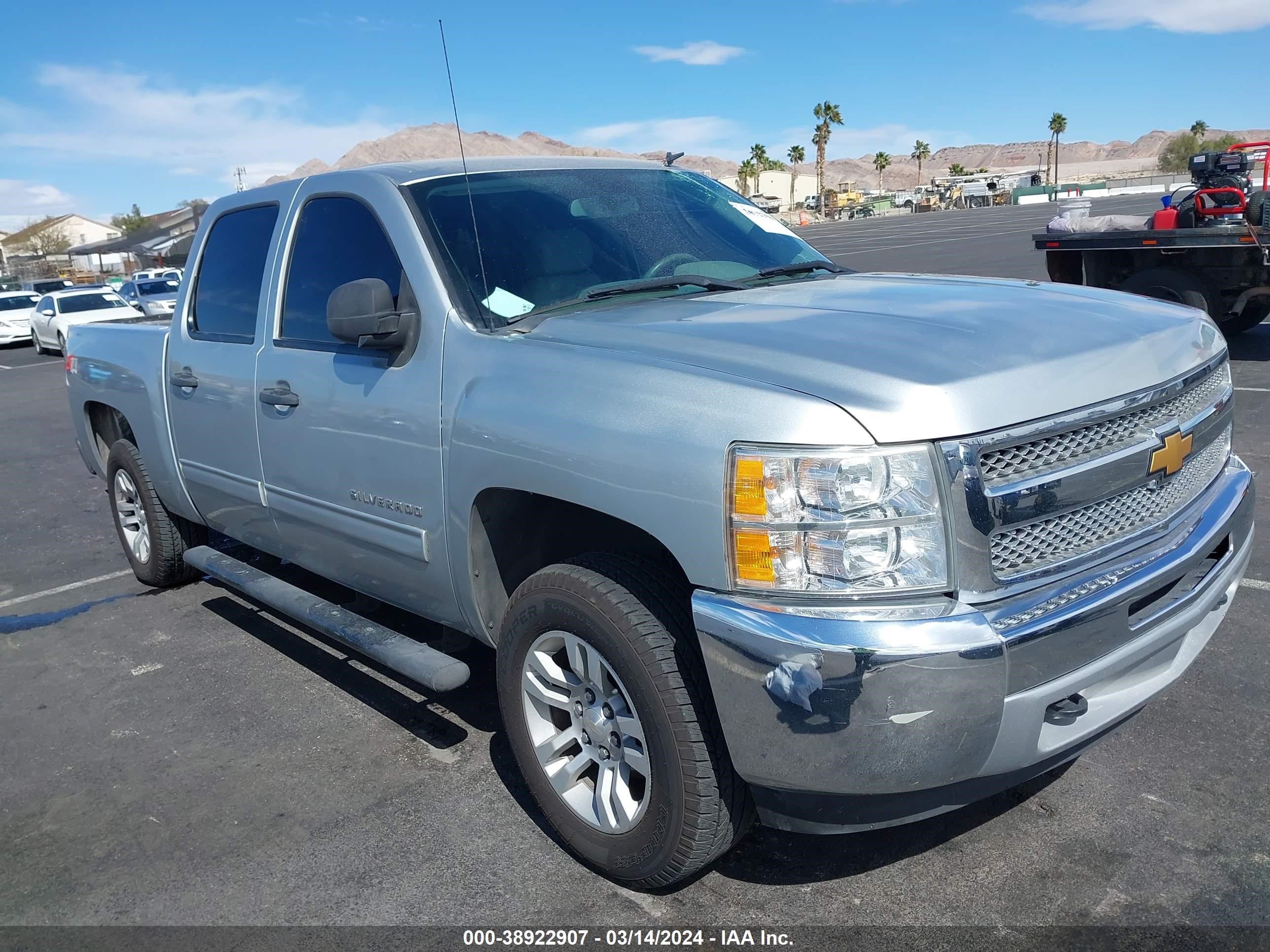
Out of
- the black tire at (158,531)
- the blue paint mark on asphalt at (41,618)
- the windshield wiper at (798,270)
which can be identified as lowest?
the blue paint mark on asphalt at (41,618)

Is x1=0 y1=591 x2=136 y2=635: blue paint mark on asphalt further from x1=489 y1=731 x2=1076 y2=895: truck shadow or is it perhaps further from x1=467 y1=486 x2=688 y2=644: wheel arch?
x1=489 y1=731 x2=1076 y2=895: truck shadow

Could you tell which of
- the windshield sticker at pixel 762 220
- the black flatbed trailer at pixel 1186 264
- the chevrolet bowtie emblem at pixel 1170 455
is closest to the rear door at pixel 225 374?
the windshield sticker at pixel 762 220

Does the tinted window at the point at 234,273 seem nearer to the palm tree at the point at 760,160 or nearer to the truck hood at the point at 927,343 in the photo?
the truck hood at the point at 927,343

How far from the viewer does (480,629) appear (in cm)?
329

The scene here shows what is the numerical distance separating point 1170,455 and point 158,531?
464 centimetres

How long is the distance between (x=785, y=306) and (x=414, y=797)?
192 cm

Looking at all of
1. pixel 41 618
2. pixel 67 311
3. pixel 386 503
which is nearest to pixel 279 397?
pixel 386 503

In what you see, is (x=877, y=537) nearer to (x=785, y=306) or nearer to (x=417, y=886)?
(x=785, y=306)

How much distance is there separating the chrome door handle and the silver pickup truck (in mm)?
16

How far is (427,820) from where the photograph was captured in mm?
3283

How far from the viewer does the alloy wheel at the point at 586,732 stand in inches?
108

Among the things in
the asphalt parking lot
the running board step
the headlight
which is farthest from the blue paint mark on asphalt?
the headlight

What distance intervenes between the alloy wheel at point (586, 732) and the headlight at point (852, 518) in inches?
24.8

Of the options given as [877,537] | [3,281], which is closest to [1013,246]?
[877,537]
